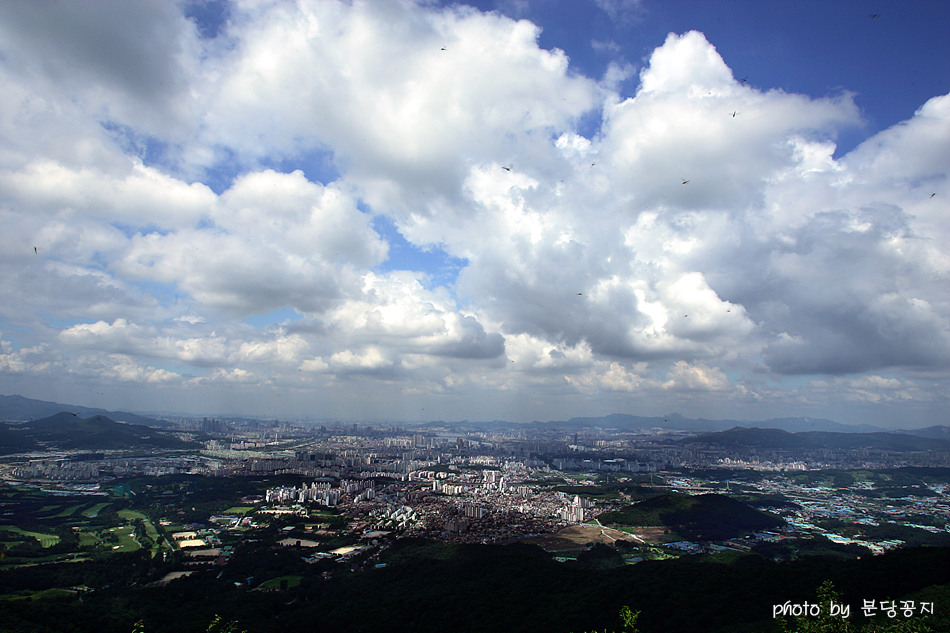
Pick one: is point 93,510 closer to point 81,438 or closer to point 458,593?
point 458,593

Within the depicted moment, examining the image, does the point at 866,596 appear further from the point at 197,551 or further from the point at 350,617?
the point at 197,551

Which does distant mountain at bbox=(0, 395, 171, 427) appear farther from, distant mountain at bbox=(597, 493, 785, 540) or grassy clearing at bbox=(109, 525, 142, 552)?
distant mountain at bbox=(597, 493, 785, 540)

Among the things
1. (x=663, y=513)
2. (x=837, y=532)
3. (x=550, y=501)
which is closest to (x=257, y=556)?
(x=550, y=501)

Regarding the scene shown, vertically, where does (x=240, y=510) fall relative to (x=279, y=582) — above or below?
below

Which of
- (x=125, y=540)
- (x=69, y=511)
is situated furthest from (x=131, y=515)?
(x=125, y=540)

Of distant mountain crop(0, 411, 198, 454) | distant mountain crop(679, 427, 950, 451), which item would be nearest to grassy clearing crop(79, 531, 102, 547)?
distant mountain crop(0, 411, 198, 454)

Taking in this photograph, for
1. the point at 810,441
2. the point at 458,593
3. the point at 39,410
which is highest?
the point at 458,593
